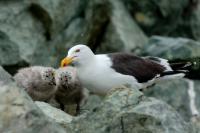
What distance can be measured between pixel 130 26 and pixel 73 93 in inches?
219

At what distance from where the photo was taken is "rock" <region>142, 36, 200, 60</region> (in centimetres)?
1392

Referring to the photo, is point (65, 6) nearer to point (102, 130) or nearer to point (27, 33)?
point (27, 33)

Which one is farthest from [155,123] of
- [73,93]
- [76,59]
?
[73,93]

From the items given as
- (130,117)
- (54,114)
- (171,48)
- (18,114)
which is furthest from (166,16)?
(18,114)

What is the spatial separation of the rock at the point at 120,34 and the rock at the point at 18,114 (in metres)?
8.60

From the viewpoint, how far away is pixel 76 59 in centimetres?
925

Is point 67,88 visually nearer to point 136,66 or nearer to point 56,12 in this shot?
point 136,66

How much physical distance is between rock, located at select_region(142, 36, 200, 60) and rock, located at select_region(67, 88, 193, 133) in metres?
6.51

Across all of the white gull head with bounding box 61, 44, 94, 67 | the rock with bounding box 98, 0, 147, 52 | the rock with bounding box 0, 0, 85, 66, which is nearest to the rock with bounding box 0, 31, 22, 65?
the rock with bounding box 0, 0, 85, 66

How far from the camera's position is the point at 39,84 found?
9812 millimetres

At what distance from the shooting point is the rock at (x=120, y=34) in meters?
14.6

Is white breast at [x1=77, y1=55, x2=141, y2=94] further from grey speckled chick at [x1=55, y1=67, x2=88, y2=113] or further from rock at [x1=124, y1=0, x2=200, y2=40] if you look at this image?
rock at [x1=124, y1=0, x2=200, y2=40]

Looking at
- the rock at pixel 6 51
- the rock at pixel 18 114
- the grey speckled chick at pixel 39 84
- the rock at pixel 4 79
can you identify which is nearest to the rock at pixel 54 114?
the rock at pixel 4 79

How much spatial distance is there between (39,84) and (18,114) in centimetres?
406
